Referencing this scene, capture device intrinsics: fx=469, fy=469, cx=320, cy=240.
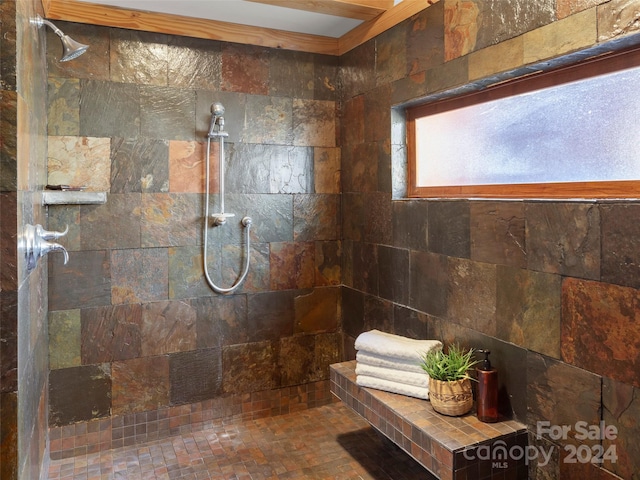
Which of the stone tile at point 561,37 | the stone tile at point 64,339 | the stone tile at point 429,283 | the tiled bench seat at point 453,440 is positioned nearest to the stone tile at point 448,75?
the stone tile at point 561,37

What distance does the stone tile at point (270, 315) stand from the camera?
297cm

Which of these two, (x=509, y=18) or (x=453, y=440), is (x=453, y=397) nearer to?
(x=453, y=440)

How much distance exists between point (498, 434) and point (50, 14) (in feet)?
9.59

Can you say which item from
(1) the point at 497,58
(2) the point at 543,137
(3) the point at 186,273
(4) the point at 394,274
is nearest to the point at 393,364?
(4) the point at 394,274

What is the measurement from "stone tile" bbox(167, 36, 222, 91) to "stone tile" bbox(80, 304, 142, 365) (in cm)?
134

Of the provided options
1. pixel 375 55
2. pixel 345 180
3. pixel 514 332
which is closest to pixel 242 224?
pixel 345 180

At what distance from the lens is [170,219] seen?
2.74 meters

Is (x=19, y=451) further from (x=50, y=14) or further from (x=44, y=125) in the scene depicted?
(x=50, y=14)

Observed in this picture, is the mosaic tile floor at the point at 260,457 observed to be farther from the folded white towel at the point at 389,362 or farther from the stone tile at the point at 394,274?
the stone tile at the point at 394,274

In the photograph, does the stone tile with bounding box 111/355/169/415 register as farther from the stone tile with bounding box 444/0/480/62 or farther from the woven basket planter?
the stone tile with bounding box 444/0/480/62

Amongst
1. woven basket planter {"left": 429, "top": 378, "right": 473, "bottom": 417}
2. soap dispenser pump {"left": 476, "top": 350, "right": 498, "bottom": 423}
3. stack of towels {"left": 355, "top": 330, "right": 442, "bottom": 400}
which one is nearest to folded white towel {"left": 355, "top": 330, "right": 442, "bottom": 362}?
stack of towels {"left": 355, "top": 330, "right": 442, "bottom": 400}

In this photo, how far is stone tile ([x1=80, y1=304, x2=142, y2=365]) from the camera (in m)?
2.59

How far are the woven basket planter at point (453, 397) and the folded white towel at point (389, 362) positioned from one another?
19cm

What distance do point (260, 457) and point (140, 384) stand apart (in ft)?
2.65
